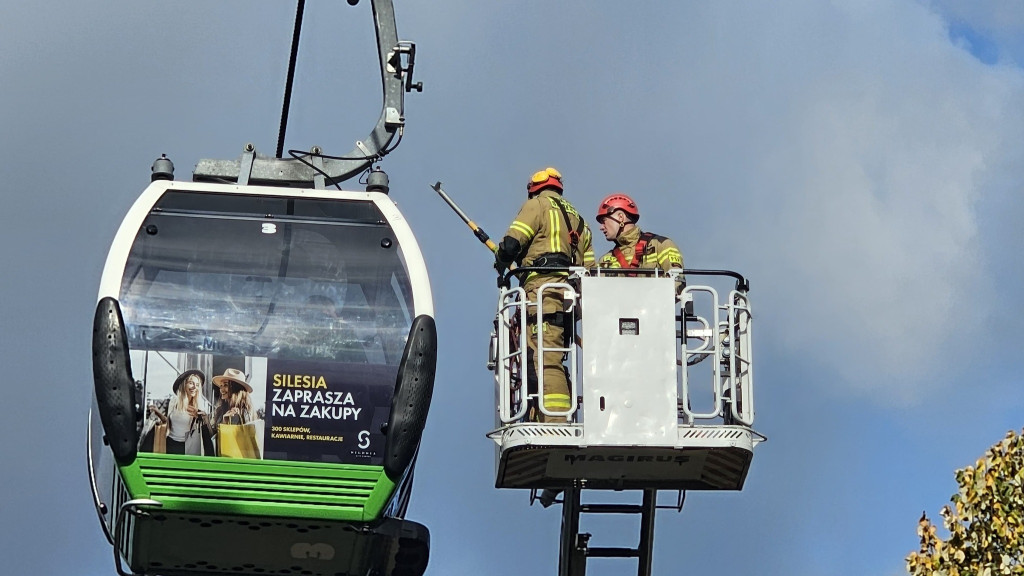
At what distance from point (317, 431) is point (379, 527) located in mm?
756

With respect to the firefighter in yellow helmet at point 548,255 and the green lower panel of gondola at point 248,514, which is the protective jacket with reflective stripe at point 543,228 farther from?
the green lower panel of gondola at point 248,514

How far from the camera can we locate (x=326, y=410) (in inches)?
699

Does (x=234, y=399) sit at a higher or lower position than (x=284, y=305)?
lower

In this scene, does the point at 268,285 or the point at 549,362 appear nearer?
the point at 549,362

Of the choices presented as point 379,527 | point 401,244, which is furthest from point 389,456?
point 401,244

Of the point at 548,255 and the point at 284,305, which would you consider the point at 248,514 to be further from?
the point at 548,255

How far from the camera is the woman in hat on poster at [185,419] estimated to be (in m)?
17.5

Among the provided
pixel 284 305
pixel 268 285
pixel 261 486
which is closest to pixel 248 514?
pixel 261 486

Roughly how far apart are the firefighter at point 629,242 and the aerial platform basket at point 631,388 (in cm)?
51

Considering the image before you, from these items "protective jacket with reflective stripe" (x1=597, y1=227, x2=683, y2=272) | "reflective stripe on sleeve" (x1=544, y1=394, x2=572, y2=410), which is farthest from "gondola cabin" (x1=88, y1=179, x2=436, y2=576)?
"protective jacket with reflective stripe" (x1=597, y1=227, x2=683, y2=272)

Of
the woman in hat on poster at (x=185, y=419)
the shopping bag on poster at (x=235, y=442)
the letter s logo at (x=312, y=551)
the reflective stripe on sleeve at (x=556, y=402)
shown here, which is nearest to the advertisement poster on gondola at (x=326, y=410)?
the shopping bag on poster at (x=235, y=442)

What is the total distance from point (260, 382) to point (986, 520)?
4846 mm

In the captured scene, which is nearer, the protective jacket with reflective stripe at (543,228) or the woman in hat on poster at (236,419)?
the woman in hat on poster at (236,419)

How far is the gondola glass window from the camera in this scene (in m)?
17.7
